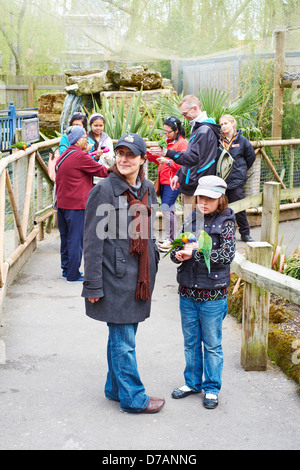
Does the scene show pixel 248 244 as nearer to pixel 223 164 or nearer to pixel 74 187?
pixel 223 164

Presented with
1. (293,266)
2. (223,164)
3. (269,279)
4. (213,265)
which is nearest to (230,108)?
(223,164)

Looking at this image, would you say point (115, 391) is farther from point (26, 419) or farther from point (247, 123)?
point (247, 123)

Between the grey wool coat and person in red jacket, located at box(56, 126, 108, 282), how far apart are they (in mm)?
2711

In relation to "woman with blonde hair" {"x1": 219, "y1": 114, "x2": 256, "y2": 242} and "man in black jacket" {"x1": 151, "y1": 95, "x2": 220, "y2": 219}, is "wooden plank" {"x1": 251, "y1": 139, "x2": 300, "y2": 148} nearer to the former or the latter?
"woman with blonde hair" {"x1": 219, "y1": 114, "x2": 256, "y2": 242}

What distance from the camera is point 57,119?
788 inches

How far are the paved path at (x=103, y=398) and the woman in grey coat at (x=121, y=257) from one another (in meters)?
0.32

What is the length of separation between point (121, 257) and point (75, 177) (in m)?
A: 2.94

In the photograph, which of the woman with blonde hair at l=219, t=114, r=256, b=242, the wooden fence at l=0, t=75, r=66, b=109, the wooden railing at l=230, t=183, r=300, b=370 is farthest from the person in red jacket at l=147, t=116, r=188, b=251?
the wooden fence at l=0, t=75, r=66, b=109

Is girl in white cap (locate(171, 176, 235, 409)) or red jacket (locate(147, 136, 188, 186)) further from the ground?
red jacket (locate(147, 136, 188, 186))

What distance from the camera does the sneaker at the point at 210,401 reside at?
3.80 m

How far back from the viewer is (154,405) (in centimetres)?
373

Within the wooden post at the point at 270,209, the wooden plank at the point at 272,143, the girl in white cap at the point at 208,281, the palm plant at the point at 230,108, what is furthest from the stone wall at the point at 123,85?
the girl in white cap at the point at 208,281

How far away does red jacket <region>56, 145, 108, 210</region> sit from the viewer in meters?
6.23

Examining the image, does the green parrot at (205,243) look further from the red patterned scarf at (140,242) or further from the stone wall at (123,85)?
the stone wall at (123,85)
